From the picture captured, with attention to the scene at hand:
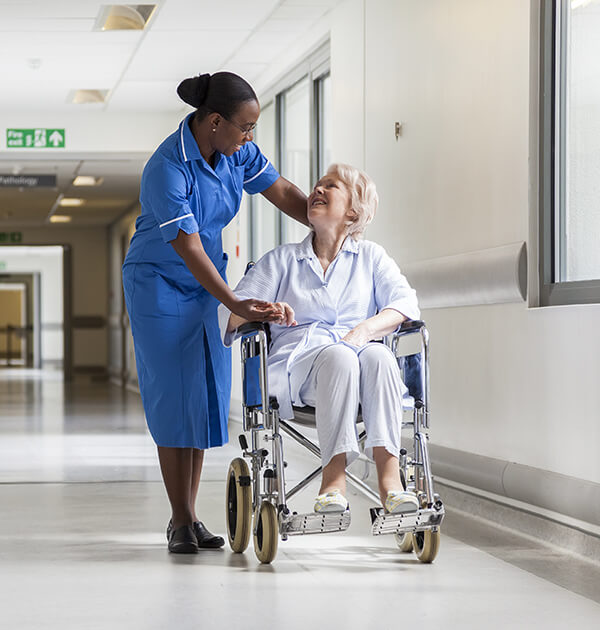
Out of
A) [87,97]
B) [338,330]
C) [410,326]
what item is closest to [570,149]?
[410,326]

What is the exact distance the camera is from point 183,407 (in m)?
3.40

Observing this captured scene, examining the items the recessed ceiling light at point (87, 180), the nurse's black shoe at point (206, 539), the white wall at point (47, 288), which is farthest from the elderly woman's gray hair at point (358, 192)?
the white wall at point (47, 288)

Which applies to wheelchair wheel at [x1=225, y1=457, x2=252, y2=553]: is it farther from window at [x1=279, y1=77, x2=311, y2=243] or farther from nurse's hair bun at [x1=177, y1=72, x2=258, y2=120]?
window at [x1=279, y1=77, x2=311, y2=243]

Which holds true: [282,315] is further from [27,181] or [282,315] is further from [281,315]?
[27,181]

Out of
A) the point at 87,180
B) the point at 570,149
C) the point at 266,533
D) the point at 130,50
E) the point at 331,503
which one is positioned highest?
the point at 130,50

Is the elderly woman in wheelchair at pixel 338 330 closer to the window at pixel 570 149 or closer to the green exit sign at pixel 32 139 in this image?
the window at pixel 570 149

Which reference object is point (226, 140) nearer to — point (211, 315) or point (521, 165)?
point (211, 315)

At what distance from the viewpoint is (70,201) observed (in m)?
16.1

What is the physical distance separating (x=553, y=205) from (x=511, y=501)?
1.02 m

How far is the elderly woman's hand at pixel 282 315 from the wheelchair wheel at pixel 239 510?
46 cm

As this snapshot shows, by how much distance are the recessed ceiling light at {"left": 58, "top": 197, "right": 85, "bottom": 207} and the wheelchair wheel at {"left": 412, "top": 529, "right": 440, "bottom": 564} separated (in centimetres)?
1321

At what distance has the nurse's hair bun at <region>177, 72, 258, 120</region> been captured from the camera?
3.24 metres

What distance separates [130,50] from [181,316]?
15.0 feet

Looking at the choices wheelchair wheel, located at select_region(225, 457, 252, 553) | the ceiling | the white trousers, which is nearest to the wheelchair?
wheelchair wheel, located at select_region(225, 457, 252, 553)
